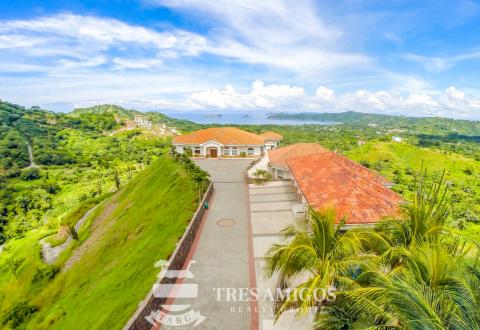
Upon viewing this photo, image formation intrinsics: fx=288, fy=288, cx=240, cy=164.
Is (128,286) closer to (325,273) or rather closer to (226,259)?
(226,259)

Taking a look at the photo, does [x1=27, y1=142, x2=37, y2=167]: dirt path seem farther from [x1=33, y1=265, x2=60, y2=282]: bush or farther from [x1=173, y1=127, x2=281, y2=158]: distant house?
[x1=33, y1=265, x2=60, y2=282]: bush

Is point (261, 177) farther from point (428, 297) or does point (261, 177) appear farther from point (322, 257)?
point (428, 297)

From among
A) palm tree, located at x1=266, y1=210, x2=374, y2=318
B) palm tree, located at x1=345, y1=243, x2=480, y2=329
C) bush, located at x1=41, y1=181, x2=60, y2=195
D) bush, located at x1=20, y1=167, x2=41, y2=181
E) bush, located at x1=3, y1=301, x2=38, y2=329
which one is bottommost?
bush, located at x1=41, y1=181, x2=60, y2=195

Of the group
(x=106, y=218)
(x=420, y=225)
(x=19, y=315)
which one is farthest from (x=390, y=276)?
(x=106, y=218)

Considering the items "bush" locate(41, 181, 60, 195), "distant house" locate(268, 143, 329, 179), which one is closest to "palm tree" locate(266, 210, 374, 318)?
"distant house" locate(268, 143, 329, 179)

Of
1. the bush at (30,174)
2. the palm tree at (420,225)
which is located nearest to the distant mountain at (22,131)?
the bush at (30,174)

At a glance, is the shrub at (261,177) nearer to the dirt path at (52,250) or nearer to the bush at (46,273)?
the bush at (46,273)

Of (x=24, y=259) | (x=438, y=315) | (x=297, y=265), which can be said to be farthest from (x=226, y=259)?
(x=24, y=259)
